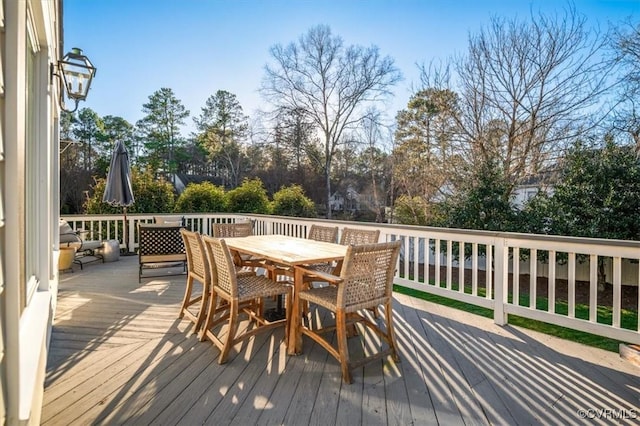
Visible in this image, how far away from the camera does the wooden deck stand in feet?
6.62

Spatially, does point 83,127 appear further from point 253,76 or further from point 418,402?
point 418,402

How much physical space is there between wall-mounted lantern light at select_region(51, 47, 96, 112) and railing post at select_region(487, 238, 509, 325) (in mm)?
4615

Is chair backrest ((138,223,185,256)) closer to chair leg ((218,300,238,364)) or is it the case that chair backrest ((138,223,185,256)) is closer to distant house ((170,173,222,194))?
chair leg ((218,300,238,364))

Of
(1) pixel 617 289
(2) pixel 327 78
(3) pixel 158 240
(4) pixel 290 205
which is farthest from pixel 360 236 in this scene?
(2) pixel 327 78

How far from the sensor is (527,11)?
8.60 m

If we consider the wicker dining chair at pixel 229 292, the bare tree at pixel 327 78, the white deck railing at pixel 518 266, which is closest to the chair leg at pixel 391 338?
the wicker dining chair at pixel 229 292

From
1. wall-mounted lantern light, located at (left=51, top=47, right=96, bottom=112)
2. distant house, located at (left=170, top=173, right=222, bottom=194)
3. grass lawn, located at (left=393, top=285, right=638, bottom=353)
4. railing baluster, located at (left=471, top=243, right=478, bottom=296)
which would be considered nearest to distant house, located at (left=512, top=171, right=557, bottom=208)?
grass lawn, located at (left=393, top=285, right=638, bottom=353)

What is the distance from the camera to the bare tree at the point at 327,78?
51.8 feet

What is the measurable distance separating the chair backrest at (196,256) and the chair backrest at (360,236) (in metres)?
1.79

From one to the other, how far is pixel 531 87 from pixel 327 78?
9.54 metres

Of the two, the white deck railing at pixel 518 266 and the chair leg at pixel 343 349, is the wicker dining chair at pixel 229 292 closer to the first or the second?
the chair leg at pixel 343 349

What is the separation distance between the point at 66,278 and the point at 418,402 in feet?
18.6

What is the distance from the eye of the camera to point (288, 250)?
11.2 ft

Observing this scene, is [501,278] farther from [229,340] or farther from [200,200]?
[200,200]
